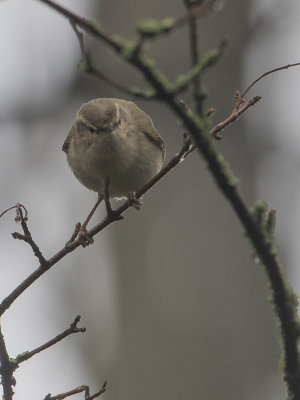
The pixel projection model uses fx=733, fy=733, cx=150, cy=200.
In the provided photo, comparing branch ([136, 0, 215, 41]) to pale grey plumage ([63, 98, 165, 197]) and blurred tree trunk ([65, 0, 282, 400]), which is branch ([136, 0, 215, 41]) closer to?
pale grey plumage ([63, 98, 165, 197])

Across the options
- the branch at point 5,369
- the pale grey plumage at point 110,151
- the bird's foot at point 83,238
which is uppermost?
the pale grey plumage at point 110,151

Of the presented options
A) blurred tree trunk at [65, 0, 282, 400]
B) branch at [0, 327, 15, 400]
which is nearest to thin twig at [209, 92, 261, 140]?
branch at [0, 327, 15, 400]

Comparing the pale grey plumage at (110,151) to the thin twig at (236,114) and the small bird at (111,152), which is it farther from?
the thin twig at (236,114)

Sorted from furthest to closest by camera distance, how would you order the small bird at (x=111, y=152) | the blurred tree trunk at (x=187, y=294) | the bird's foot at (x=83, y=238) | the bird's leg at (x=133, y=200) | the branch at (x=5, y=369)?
the blurred tree trunk at (x=187, y=294) < the small bird at (x=111, y=152) < the bird's leg at (x=133, y=200) < the bird's foot at (x=83, y=238) < the branch at (x=5, y=369)

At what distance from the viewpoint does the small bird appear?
134 inches

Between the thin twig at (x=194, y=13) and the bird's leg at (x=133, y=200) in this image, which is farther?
the bird's leg at (x=133, y=200)

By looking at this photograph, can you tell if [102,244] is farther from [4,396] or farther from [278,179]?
[4,396]

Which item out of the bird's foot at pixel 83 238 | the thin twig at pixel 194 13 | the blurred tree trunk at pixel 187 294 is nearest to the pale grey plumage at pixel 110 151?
the bird's foot at pixel 83 238

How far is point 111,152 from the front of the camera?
341 cm

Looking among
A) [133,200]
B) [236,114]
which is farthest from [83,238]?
[236,114]

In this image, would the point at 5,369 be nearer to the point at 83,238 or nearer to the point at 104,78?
the point at 83,238

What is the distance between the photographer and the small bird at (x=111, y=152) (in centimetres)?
341

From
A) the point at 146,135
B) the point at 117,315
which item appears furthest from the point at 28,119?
the point at 146,135

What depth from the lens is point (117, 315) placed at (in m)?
6.66
